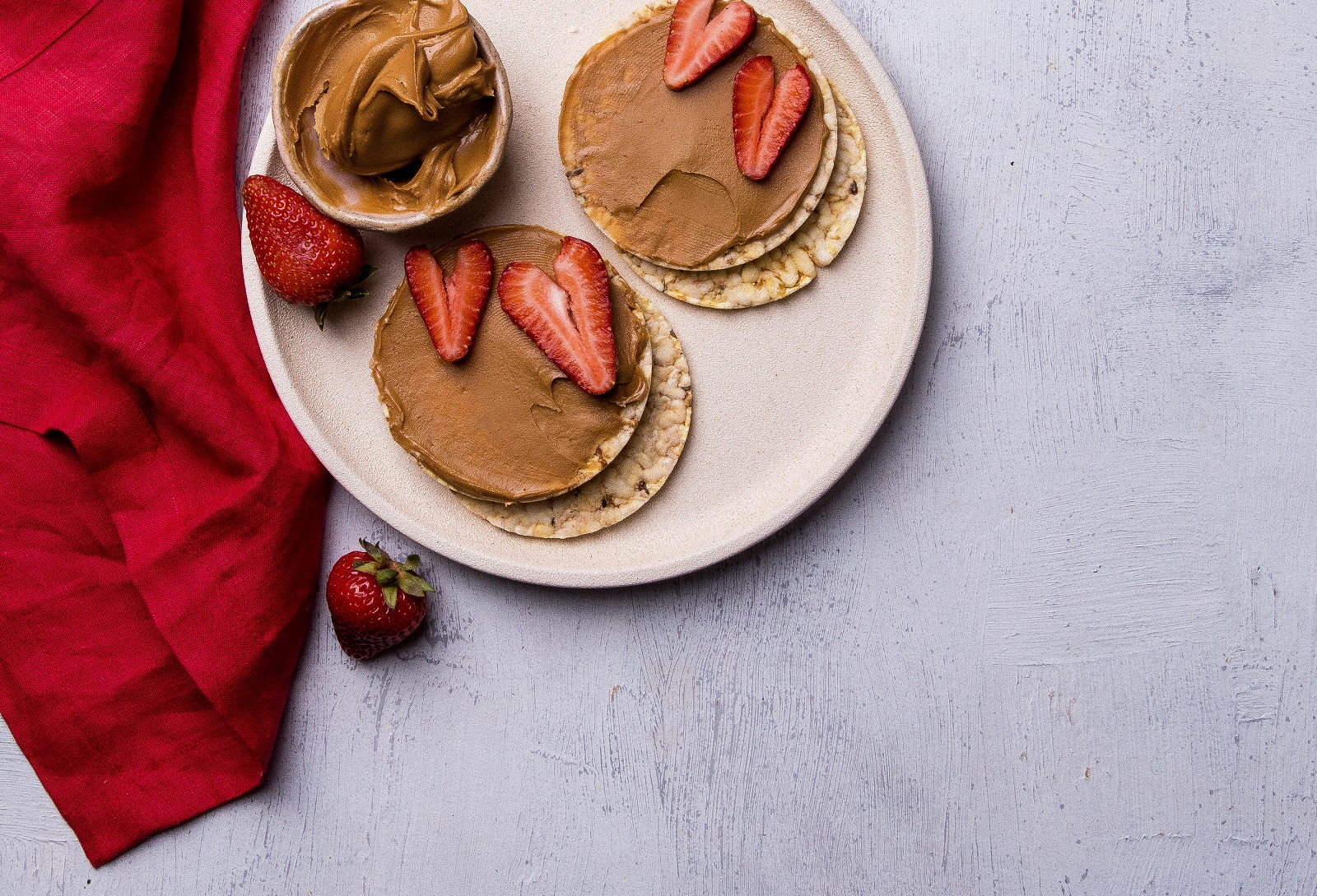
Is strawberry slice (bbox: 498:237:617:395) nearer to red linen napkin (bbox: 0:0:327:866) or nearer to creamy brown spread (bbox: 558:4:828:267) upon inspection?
creamy brown spread (bbox: 558:4:828:267)

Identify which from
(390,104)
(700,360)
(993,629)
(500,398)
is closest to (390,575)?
(500,398)

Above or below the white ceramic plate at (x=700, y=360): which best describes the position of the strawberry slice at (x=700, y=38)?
above

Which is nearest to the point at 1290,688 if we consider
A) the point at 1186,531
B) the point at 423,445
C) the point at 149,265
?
the point at 1186,531

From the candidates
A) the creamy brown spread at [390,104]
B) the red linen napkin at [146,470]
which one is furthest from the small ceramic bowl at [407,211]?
the red linen napkin at [146,470]

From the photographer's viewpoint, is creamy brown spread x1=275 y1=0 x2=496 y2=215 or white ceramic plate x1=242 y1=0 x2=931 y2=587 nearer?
creamy brown spread x1=275 y1=0 x2=496 y2=215

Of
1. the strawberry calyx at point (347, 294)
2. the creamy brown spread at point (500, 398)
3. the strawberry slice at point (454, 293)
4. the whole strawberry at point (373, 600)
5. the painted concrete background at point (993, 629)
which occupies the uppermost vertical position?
the strawberry calyx at point (347, 294)

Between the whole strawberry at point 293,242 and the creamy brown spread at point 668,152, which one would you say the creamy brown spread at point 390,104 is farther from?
the creamy brown spread at point 668,152

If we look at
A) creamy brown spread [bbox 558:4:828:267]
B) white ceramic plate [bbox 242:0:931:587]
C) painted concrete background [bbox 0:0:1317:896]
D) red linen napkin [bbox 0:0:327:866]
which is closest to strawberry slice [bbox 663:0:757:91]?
creamy brown spread [bbox 558:4:828:267]
